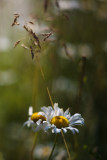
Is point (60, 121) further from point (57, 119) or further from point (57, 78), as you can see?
point (57, 78)

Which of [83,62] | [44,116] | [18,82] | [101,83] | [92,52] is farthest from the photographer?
[92,52]

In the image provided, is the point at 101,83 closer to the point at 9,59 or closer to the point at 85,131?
the point at 85,131

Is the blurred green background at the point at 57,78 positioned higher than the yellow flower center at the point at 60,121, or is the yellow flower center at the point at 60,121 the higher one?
the yellow flower center at the point at 60,121

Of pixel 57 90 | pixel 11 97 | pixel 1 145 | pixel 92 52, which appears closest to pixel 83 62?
pixel 1 145

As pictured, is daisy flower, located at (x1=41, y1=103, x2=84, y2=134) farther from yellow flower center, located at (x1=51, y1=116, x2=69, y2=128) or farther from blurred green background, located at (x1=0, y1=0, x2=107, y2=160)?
blurred green background, located at (x1=0, y1=0, x2=107, y2=160)

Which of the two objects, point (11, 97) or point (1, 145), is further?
point (11, 97)

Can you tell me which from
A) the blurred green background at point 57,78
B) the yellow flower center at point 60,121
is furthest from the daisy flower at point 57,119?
the blurred green background at point 57,78

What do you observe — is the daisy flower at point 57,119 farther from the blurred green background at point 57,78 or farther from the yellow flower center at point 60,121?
the blurred green background at point 57,78
